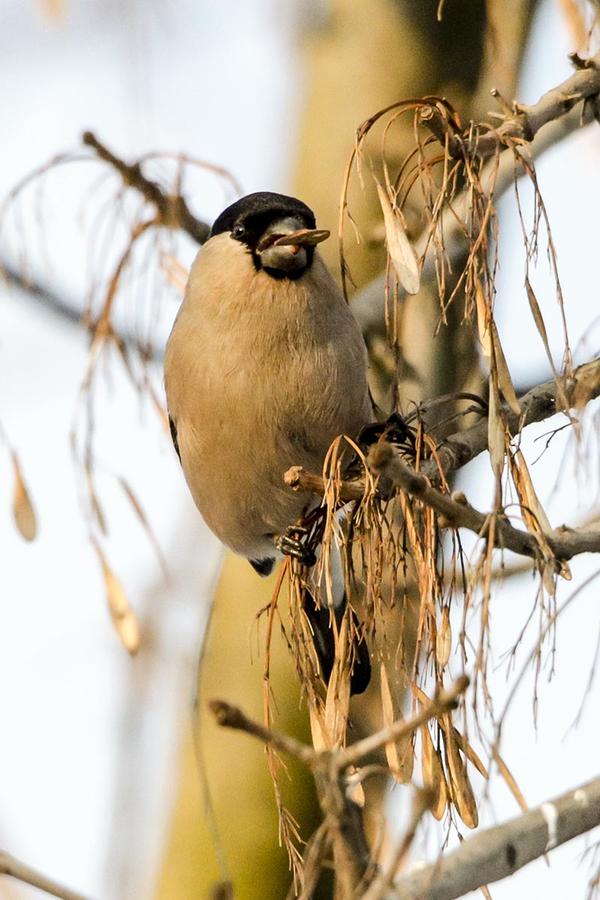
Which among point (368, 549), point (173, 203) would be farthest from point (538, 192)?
point (173, 203)

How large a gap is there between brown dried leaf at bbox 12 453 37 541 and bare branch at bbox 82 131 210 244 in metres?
0.77

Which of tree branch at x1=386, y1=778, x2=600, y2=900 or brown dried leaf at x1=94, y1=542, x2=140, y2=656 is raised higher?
brown dried leaf at x1=94, y1=542, x2=140, y2=656

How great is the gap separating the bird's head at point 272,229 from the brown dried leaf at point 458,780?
125cm

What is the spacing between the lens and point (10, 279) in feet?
11.1

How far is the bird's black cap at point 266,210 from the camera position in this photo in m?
2.91

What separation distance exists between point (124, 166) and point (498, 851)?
1.75 meters

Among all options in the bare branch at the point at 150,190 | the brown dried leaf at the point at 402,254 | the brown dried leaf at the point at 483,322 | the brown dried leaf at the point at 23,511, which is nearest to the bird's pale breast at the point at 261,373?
the bare branch at the point at 150,190

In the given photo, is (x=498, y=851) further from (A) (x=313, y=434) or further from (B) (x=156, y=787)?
(B) (x=156, y=787)

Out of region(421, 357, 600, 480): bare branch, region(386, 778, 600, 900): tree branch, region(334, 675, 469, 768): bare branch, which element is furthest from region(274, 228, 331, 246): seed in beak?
region(334, 675, 469, 768): bare branch

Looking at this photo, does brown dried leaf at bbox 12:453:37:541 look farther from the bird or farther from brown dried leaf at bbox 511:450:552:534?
brown dried leaf at bbox 511:450:552:534

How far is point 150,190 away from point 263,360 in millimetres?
452

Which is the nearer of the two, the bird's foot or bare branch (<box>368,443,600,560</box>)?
bare branch (<box>368,443,600,560</box>)

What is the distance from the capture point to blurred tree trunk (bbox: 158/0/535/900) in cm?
332

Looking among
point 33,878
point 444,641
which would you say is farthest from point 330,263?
point 33,878
